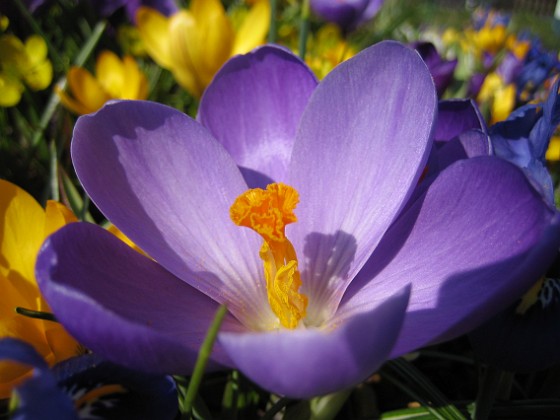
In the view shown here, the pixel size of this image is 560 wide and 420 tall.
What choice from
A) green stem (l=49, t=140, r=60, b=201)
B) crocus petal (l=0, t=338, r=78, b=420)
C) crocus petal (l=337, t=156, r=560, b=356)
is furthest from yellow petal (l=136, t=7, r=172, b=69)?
crocus petal (l=0, t=338, r=78, b=420)

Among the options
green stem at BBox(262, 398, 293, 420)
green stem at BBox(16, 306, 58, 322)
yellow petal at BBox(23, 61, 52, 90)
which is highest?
green stem at BBox(16, 306, 58, 322)

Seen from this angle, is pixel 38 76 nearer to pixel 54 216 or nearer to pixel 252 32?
pixel 252 32

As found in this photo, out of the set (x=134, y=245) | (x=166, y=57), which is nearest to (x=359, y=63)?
(x=134, y=245)

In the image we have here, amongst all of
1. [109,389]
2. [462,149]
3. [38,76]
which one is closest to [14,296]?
[109,389]

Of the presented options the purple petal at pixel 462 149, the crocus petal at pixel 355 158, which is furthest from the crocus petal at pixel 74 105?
the purple petal at pixel 462 149

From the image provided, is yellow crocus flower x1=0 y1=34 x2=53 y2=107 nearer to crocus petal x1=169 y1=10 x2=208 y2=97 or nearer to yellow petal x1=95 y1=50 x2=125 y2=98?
yellow petal x1=95 y1=50 x2=125 y2=98

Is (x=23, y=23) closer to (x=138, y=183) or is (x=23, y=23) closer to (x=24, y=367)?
(x=138, y=183)
